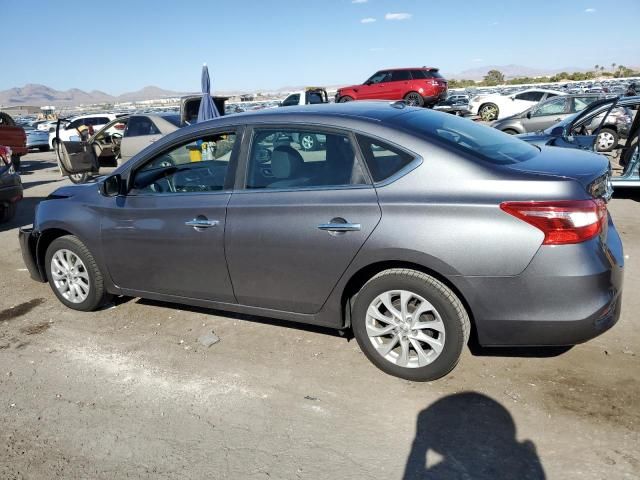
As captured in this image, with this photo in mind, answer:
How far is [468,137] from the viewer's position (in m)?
3.40

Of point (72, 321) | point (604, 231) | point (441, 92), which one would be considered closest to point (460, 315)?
point (604, 231)

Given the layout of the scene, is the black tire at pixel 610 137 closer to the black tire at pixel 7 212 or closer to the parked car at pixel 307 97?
the parked car at pixel 307 97

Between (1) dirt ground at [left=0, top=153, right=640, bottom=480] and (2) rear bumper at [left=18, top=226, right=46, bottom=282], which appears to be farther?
(2) rear bumper at [left=18, top=226, right=46, bottom=282]

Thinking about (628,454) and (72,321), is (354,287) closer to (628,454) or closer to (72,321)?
(628,454)

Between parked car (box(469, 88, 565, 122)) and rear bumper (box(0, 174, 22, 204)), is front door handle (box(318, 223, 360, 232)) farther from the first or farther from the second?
parked car (box(469, 88, 565, 122))

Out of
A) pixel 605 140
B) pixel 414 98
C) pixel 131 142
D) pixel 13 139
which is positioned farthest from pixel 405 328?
pixel 414 98

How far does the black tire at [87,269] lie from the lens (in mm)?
4316

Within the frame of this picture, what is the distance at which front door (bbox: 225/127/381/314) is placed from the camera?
3.15 meters

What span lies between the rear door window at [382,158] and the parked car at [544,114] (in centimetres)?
1161

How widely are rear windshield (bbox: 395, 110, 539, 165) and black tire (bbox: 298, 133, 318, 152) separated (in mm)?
550

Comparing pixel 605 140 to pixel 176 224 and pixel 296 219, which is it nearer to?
pixel 296 219

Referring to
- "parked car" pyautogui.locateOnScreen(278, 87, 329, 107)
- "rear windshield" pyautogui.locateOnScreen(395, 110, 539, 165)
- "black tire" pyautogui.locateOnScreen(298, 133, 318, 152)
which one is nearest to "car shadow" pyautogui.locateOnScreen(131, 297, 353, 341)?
"black tire" pyautogui.locateOnScreen(298, 133, 318, 152)

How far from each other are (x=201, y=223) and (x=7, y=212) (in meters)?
6.51

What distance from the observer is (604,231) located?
115 inches
